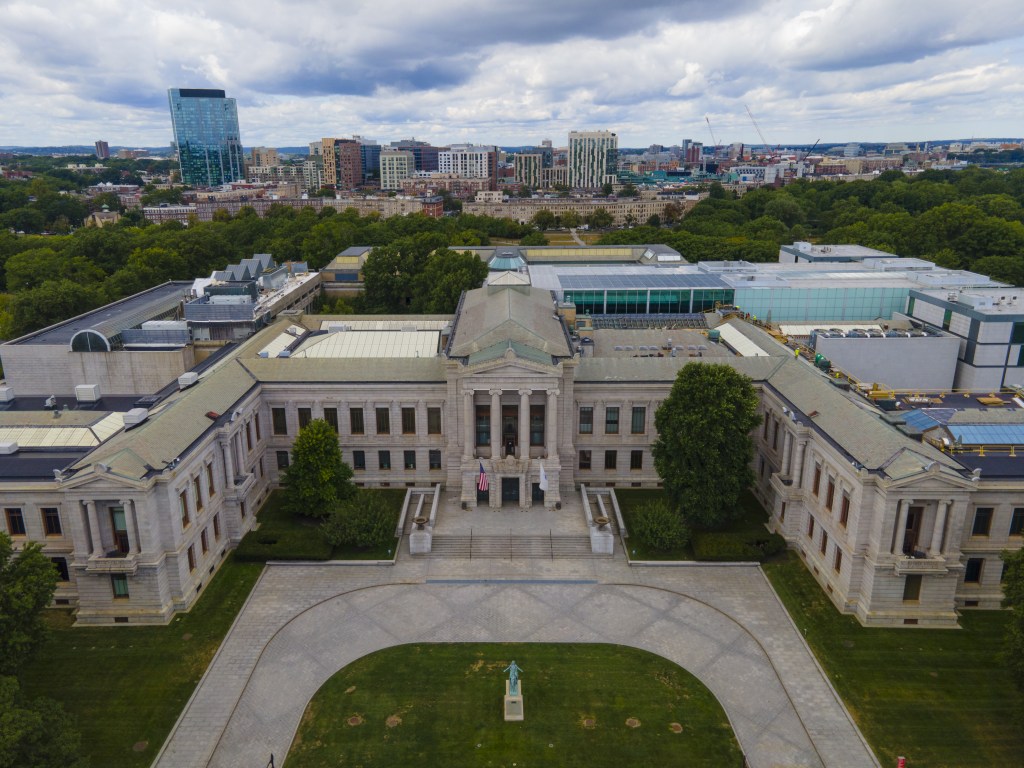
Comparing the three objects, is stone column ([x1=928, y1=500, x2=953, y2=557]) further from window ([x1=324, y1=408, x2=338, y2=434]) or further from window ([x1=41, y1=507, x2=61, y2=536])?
window ([x1=41, y1=507, x2=61, y2=536])

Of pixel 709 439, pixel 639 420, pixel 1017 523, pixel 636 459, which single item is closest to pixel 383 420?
pixel 639 420

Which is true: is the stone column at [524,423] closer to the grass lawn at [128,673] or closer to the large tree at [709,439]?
the large tree at [709,439]

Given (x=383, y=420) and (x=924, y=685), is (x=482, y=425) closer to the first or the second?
(x=383, y=420)

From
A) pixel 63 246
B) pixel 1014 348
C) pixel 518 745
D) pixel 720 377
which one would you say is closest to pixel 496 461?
pixel 720 377

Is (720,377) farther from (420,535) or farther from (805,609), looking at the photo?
(420,535)

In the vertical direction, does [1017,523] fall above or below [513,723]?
above
